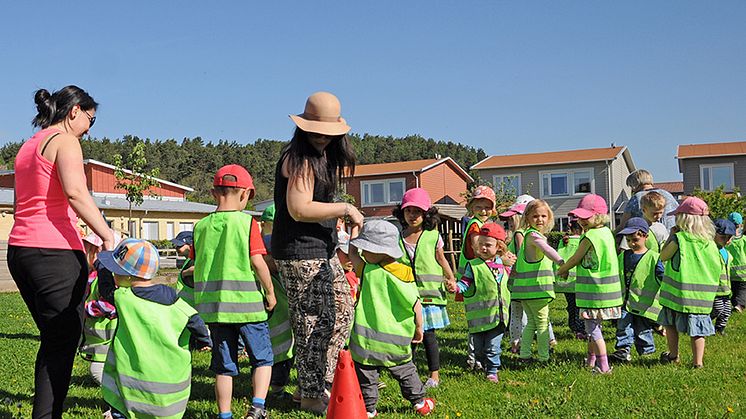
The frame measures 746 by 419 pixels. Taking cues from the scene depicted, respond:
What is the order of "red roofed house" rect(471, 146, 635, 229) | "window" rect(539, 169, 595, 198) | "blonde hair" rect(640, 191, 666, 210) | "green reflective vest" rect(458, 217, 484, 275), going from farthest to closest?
"window" rect(539, 169, 595, 198)
"red roofed house" rect(471, 146, 635, 229)
"blonde hair" rect(640, 191, 666, 210)
"green reflective vest" rect(458, 217, 484, 275)

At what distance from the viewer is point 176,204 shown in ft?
154

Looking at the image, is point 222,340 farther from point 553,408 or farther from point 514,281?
point 514,281

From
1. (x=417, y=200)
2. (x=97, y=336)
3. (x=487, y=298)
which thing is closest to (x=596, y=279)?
(x=487, y=298)

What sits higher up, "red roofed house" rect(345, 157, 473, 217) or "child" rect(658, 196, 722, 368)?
"red roofed house" rect(345, 157, 473, 217)

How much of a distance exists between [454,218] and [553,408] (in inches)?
1308

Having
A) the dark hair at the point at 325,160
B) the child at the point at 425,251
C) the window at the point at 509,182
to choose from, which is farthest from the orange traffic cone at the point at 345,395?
the window at the point at 509,182

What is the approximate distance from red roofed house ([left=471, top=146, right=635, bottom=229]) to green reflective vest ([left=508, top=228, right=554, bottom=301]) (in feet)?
132

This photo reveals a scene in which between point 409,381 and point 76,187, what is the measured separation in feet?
9.24

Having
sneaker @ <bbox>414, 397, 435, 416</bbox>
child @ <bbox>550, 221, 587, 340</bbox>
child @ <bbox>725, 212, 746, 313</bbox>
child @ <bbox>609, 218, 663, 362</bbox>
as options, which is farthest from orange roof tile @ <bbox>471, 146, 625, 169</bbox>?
sneaker @ <bbox>414, 397, 435, 416</bbox>

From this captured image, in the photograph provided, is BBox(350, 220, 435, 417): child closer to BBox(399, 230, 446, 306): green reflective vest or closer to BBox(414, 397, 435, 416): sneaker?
BBox(414, 397, 435, 416): sneaker

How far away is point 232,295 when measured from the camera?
5168 millimetres

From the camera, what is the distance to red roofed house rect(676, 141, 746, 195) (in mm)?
43494

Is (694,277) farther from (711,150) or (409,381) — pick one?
(711,150)

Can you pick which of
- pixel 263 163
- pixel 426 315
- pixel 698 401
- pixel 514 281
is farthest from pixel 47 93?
pixel 263 163
